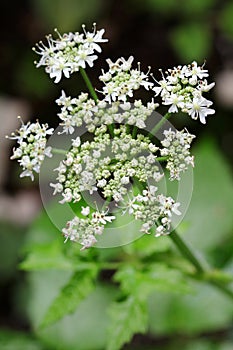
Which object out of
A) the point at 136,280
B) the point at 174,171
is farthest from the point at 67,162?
the point at 136,280

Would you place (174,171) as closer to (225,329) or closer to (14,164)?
(225,329)

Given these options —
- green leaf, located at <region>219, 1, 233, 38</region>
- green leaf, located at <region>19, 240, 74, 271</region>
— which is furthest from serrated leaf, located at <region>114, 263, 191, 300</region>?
green leaf, located at <region>219, 1, 233, 38</region>

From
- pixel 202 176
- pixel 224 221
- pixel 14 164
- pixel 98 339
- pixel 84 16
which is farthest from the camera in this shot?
pixel 14 164

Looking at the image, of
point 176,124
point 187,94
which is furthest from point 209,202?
point 187,94

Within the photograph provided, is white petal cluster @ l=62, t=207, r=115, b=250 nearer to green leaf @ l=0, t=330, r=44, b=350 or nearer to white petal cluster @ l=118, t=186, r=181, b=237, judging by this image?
white petal cluster @ l=118, t=186, r=181, b=237

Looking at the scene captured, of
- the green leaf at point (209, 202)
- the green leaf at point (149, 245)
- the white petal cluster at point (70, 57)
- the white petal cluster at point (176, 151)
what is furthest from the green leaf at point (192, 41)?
the white petal cluster at point (176, 151)

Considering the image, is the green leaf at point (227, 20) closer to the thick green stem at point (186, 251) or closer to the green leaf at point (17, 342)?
the thick green stem at point (186, 251)
